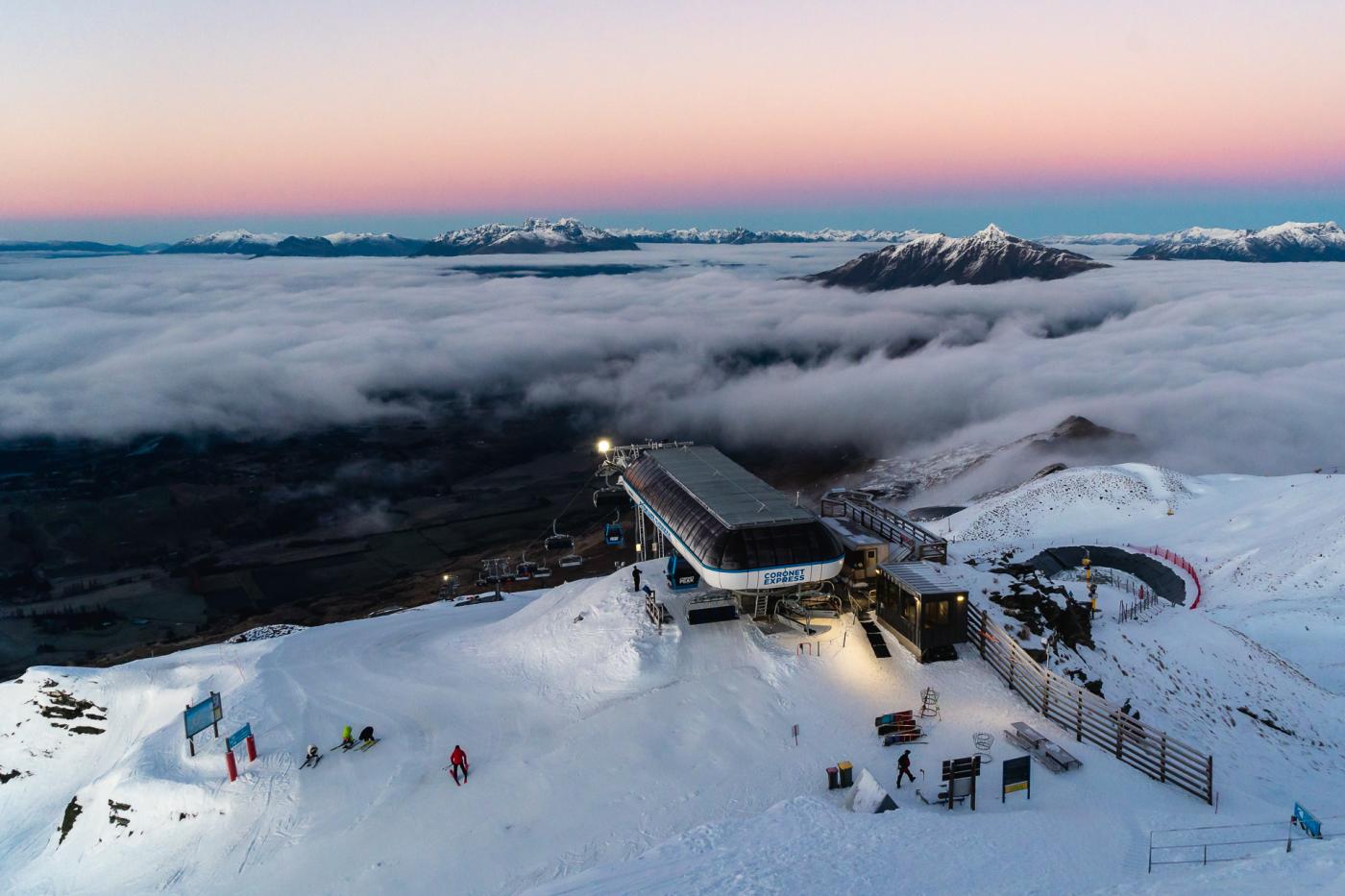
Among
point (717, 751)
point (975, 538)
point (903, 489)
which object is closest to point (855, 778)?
point (717, 751)

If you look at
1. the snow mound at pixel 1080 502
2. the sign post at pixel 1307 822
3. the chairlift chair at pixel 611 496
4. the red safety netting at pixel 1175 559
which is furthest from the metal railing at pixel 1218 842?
the snow mound at pixel 1080 502

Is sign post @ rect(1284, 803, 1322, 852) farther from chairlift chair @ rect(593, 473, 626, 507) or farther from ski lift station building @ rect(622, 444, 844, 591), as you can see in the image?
chairlift chair @ rect(593, 473, 626, 507)

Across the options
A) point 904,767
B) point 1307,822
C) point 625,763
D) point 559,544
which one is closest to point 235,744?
point 625,763

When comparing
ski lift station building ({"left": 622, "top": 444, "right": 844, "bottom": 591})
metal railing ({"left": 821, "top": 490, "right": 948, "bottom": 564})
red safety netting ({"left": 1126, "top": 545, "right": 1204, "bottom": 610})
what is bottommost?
red safety netting ({"left": 1126, "top": 545, "right": 1204, "bottom": 610})

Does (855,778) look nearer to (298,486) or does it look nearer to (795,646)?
(795,646)

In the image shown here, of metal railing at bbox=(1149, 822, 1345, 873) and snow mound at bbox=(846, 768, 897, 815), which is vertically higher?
snow mound at bbox=(846, 768, 897, 815)

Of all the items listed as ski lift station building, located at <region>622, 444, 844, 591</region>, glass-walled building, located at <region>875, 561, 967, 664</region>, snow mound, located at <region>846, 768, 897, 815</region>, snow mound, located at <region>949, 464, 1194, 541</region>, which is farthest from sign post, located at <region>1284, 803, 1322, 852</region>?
snow mound, located at <region>949, 464, 1194, 541</region>
